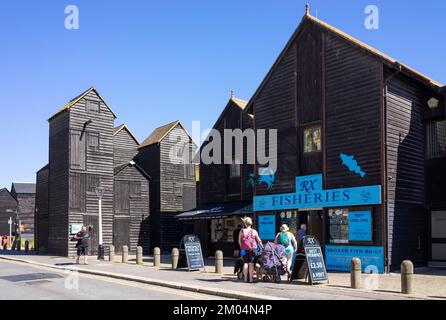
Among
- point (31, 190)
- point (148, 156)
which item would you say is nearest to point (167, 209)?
point (148, 156)

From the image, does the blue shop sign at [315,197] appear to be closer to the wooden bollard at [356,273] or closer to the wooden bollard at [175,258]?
the wooden bollard at [175,258]

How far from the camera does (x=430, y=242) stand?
20.2 meters

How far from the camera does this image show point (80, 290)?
13.5 metres

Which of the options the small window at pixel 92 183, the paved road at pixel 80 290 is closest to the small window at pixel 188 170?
the small window at pixel 92 183

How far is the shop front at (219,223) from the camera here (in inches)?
1029

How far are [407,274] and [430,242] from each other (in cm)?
866

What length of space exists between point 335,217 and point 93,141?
1829 centimetres

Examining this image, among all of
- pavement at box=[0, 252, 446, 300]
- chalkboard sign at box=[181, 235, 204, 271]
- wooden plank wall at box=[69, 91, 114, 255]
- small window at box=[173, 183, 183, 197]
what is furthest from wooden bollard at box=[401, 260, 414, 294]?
small window at box=[173, 183, 183, 197]

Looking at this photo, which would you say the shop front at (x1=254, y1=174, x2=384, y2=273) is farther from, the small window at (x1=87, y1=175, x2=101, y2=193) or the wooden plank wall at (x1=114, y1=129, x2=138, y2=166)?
the wooden plank wall at (x1=114, y1=129, x2=138, y2=166)

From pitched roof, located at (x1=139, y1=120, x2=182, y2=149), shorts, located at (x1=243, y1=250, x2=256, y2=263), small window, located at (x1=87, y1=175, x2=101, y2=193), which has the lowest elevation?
shorts, located at (x1=243, y1=250, x2=256, y2=263)

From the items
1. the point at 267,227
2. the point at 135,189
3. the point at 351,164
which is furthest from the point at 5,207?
the point at 351,164

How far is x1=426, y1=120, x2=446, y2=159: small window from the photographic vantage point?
20.1 m

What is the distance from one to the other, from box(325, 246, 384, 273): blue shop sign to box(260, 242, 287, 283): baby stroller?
439 centimetres

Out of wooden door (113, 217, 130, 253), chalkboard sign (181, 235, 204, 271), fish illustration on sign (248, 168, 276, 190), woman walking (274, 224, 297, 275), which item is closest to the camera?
woman walking (274, 224, 297, 275)
